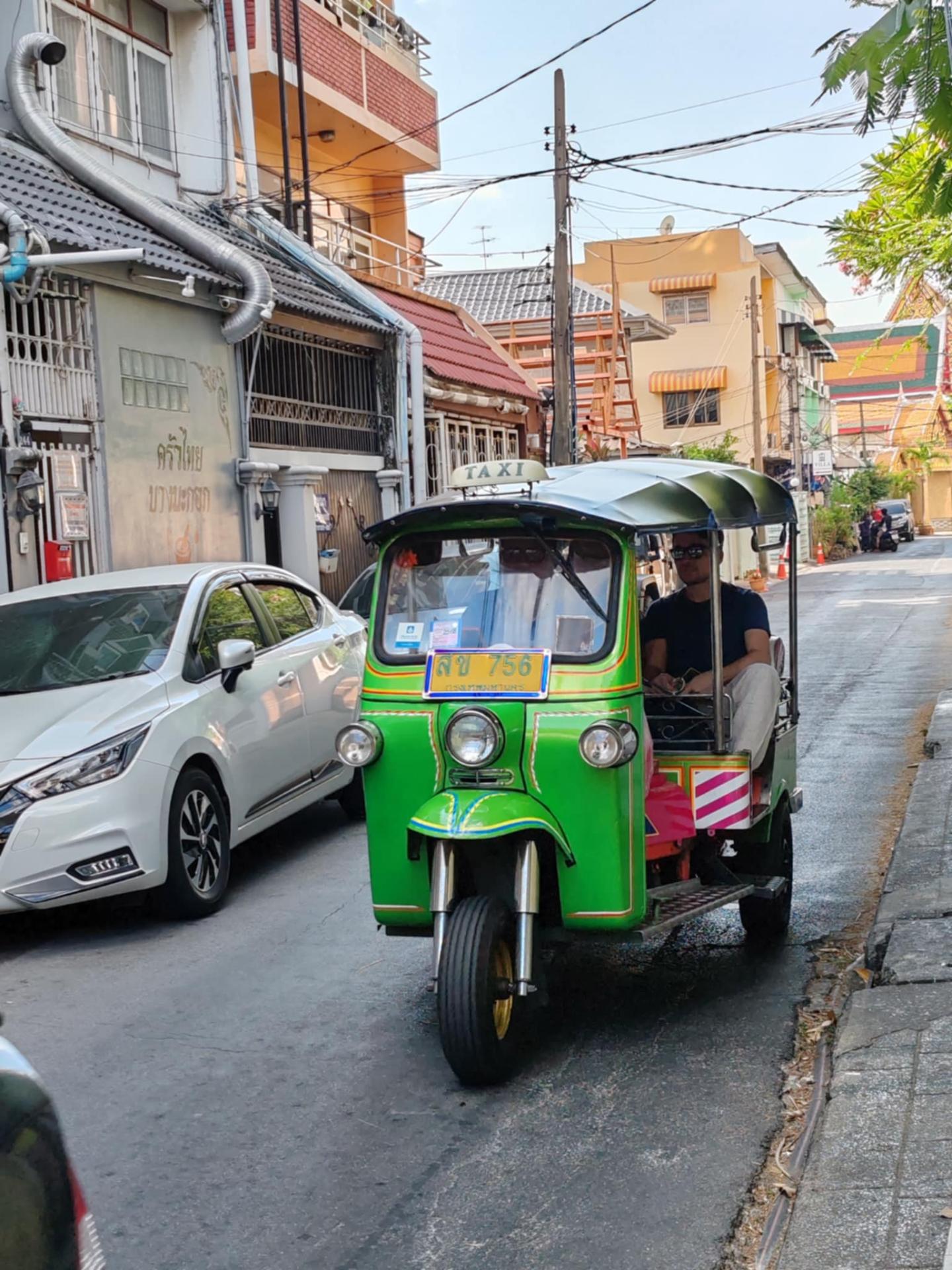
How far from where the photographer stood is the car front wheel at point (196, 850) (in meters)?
7.40

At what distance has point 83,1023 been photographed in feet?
19.6

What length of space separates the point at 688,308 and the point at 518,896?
5484 centimetres

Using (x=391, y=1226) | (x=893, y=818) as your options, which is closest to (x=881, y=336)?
(x=893, y=818)

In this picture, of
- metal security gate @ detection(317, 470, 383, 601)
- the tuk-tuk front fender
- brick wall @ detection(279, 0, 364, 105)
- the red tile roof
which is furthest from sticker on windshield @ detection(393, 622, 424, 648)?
brick wall @ detection(279, 0, 364, 105)

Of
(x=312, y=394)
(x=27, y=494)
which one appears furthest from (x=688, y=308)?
(x=27, y=494)

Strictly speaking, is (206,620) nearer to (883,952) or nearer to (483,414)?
(883,952)

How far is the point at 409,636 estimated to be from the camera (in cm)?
582

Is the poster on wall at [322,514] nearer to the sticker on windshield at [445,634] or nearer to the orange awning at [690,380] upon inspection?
the sticker on windshield at [445,634]

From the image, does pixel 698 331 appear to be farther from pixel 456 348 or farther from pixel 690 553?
pixel 690 553

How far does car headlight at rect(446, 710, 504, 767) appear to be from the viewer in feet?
17.5

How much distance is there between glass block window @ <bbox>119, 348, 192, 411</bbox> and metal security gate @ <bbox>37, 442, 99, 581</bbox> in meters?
1.07

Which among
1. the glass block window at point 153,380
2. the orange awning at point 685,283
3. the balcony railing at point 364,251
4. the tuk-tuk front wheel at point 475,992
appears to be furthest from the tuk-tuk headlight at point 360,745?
the orange awning at point 685,283

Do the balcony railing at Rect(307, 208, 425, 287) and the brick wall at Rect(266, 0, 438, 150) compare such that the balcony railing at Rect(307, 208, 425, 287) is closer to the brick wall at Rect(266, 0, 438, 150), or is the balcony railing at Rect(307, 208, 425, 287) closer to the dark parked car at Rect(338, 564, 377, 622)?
the brick wall at Rect(266, 0, 438, 150)

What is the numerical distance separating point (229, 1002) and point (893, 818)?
4.85 meters
